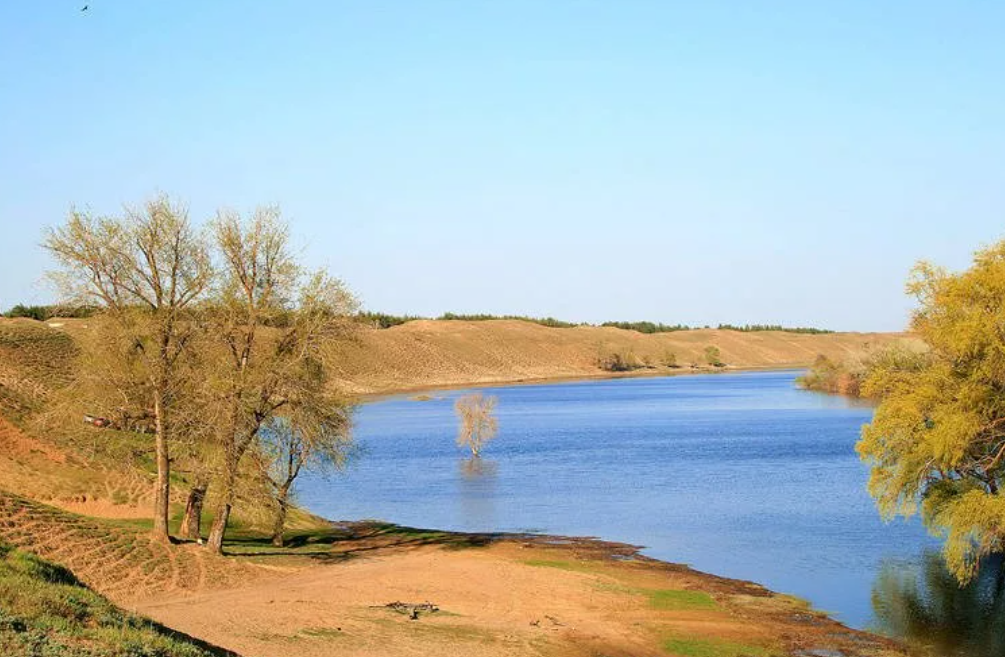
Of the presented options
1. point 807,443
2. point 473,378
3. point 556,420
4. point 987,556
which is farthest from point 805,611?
point 473,378

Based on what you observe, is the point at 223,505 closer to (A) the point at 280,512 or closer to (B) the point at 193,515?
(B) the point at 193,515

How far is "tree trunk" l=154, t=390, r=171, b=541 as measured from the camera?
31844mm

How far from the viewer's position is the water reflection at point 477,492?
1793 inches

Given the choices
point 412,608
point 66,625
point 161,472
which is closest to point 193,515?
point 161,472

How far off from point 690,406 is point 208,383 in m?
88.8

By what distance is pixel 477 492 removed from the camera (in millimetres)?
53844

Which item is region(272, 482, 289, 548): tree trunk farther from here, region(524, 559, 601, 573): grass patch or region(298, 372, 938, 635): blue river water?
region(298, 372, 938, 635): blue river water

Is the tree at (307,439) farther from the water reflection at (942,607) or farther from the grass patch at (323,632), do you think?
the water reflection at (942,607)

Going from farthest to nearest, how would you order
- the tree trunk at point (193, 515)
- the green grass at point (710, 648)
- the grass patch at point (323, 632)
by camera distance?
the tree trunk at point (193, 515)
the green grass at point (710, 648)
the grass patch at point (323, 632)

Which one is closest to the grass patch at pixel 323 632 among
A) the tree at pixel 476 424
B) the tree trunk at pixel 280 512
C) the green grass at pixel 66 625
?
the green grass at pixel 66 625

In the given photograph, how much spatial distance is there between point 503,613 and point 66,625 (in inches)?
605

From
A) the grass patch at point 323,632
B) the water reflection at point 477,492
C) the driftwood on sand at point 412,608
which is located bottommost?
the water reflection at point 477,492

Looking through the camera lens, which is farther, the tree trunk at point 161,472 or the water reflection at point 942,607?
the tree trunk at point 161,472

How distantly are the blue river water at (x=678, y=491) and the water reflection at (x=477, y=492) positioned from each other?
0.39ft
